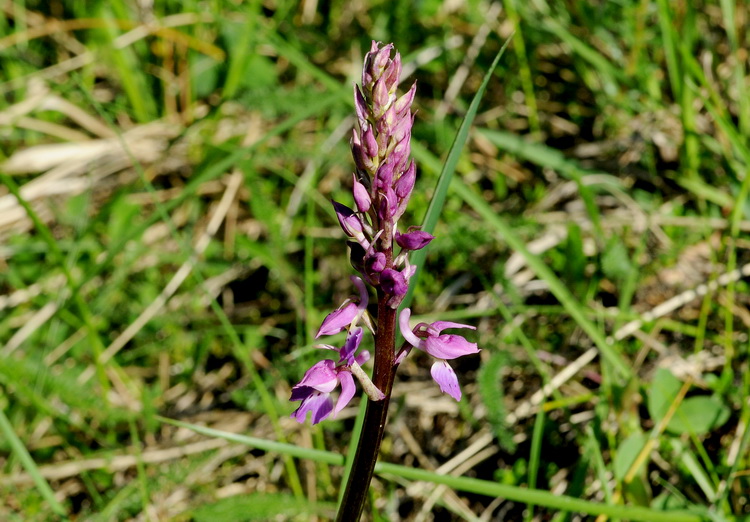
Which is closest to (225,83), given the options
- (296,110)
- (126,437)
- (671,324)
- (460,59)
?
(296,110)

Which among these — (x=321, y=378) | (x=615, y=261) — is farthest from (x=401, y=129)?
(x=615, y=261)

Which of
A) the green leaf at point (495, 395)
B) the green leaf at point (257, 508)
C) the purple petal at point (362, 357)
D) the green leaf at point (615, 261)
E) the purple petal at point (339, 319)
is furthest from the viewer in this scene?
the green leaf at point (615, 261)

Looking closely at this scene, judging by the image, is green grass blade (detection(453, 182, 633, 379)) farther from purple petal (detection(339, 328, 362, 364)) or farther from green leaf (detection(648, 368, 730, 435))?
purple petal (detection(339, 328, 362, 364))

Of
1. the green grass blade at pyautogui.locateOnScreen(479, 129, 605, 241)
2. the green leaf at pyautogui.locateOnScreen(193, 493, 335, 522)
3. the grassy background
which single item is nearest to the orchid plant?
the grassy background

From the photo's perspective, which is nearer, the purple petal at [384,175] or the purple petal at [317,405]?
the purple petal at [384,175]

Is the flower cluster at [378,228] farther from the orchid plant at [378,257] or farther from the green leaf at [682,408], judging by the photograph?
the green leaf at [682,408]

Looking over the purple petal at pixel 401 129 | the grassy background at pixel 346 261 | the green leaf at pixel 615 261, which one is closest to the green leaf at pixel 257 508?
the grassy background at pixel 346 261

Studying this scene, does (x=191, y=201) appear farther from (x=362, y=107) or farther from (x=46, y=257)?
(x=362, y=107)

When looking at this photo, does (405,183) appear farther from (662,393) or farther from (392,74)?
(662,393)
